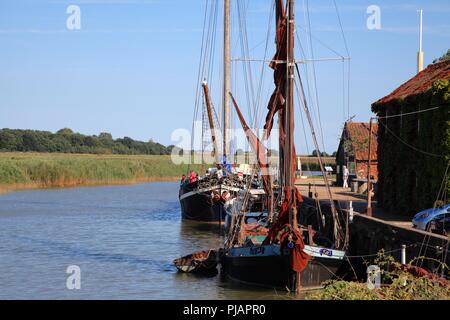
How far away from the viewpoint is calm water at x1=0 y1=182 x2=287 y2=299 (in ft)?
79.7

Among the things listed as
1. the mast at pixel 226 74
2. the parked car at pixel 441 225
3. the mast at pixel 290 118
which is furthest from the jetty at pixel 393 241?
the mast at pixel 226 74

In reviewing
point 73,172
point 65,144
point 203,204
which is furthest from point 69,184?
point 65,144

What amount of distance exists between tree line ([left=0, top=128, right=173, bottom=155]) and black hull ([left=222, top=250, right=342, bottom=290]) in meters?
128

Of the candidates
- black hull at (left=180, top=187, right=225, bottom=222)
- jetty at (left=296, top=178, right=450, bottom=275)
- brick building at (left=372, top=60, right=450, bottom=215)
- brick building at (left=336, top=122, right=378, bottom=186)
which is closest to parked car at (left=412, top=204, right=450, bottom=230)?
jetty at (left=296, top=178, right=450, bottom=275)

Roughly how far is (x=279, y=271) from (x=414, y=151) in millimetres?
10779

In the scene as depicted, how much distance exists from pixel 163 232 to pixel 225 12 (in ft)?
47.7

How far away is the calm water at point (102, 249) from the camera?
24.3 meters

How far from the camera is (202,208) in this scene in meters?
49.1

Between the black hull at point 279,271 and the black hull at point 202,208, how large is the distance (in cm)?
2320

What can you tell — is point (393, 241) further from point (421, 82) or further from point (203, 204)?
point (203, 204)

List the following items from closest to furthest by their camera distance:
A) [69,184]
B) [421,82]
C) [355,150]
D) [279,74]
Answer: [279,74], [421,82], [355,150], [69,184]

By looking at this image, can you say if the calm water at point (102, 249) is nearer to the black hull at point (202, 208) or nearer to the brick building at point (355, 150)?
the black hull at point (202, 208)

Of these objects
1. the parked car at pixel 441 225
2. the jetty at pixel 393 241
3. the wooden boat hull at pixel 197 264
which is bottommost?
the wooden boat hull at pixel 197 264

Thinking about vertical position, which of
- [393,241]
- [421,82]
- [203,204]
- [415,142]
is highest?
[421,82]
